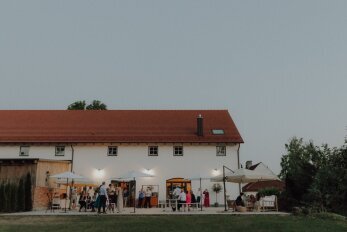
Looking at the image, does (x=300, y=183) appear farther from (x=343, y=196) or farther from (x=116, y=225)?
(x=116, y=225)

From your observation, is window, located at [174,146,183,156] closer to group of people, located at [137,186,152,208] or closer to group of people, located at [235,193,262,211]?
Result: group of people, located at [137,186,152,208]

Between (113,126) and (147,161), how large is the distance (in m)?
4.80

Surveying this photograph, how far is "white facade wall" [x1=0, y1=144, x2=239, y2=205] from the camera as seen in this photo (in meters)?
33.0

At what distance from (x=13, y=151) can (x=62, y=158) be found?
12.7 ft

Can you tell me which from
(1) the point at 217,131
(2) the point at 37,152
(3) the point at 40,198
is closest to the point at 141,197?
(3) the point at 40,198

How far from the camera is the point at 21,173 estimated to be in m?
26.5

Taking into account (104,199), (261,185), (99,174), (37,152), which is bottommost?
(104,199)

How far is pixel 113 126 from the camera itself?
35.9 m

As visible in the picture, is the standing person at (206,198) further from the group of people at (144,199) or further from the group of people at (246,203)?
the group of people at (246,203)

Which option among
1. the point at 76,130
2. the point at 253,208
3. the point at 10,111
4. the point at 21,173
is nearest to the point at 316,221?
the point at 253,208

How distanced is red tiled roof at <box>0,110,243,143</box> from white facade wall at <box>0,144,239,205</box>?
694mm

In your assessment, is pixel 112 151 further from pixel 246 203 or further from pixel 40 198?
pixel 246 203

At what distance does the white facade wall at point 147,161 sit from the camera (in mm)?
32969

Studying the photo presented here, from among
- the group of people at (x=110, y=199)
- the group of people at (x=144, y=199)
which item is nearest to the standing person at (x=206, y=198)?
the group of people at (x=144, y=199)
